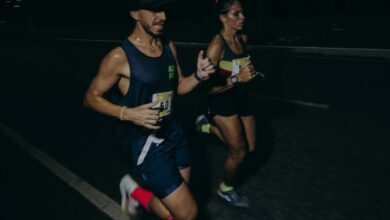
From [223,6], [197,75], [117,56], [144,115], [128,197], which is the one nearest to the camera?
[144,115]

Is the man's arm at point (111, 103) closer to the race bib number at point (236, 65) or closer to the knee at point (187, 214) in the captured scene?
the knee at point (187, 214)

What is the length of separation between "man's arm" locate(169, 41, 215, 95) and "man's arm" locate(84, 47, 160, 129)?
1.54ft

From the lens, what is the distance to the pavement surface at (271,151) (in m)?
3.96

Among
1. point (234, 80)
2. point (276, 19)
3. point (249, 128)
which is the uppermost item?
point (234, 80)

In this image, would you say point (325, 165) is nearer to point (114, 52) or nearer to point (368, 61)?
point (114, 52)

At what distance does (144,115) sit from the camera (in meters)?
2.59

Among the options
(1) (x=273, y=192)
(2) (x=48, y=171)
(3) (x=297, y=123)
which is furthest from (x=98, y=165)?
(3) (x=297, y=123)

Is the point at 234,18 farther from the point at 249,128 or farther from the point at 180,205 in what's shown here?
the point at 180,205

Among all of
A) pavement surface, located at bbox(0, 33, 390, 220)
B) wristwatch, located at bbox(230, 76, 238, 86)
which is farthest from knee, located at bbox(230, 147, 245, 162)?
wristwatch, located at bbox(230, 76, 238, 86)

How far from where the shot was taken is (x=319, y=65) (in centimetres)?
1085

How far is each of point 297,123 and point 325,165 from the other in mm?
1661

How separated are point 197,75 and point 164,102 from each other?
321mm

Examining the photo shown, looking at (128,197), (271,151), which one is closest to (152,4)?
(128,197)

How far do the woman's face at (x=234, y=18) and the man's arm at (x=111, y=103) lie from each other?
4.98 ft
